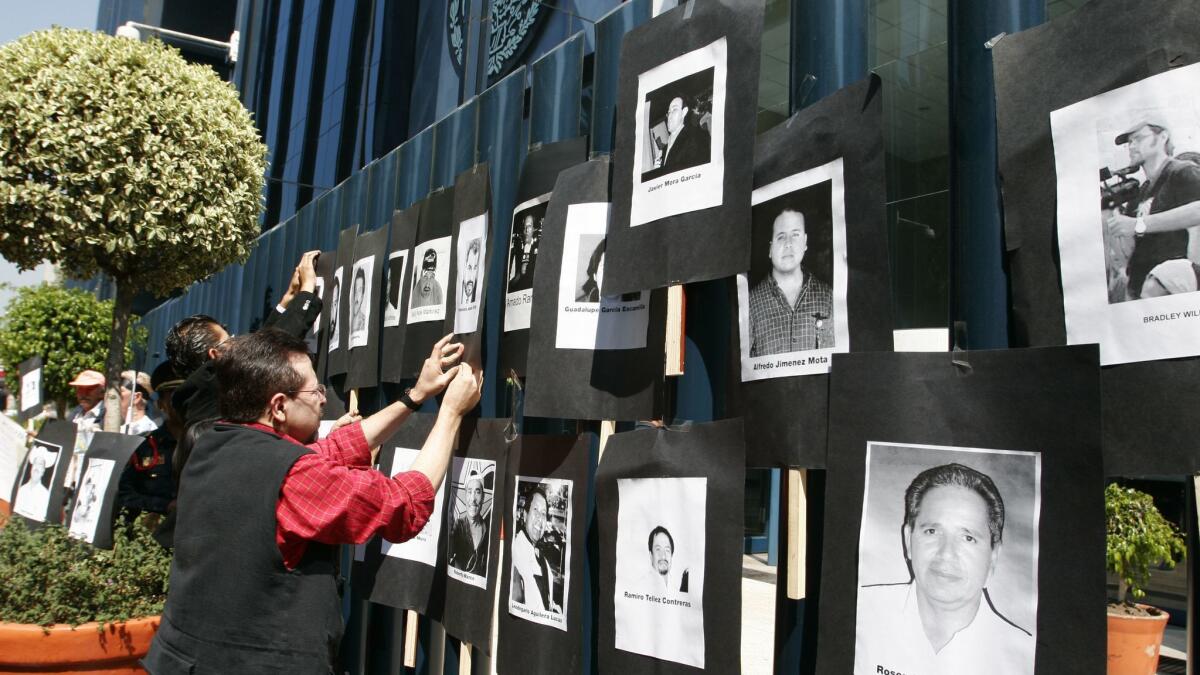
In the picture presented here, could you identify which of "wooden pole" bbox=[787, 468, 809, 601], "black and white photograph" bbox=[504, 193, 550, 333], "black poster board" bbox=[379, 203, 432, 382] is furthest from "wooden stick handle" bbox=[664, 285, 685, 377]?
"black poster board" bbox=[379, 203, 432, 382]

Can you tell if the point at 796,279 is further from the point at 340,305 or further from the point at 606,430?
the point at 340,305

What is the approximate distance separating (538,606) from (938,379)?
111 cm

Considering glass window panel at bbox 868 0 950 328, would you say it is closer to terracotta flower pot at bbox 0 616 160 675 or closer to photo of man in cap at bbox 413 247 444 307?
photo of man in cap at bbox 413 247 444 307

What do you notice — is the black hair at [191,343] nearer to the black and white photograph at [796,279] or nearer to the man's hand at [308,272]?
the man's hand at [308,272]

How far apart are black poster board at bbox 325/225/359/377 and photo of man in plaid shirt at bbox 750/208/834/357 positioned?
208 cm

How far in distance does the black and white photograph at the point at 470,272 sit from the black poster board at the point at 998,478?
1.25 m

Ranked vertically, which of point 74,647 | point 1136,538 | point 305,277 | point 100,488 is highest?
point 305,277

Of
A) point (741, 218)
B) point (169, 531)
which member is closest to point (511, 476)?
point (741, 218)

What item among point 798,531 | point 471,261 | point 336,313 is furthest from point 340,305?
point 798,531

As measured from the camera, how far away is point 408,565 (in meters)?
2.51

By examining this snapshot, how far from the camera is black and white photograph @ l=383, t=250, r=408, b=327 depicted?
9.22 ft

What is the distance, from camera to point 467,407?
2129 millimetres

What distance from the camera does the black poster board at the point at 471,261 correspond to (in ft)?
7.55

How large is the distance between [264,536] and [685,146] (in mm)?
1170
